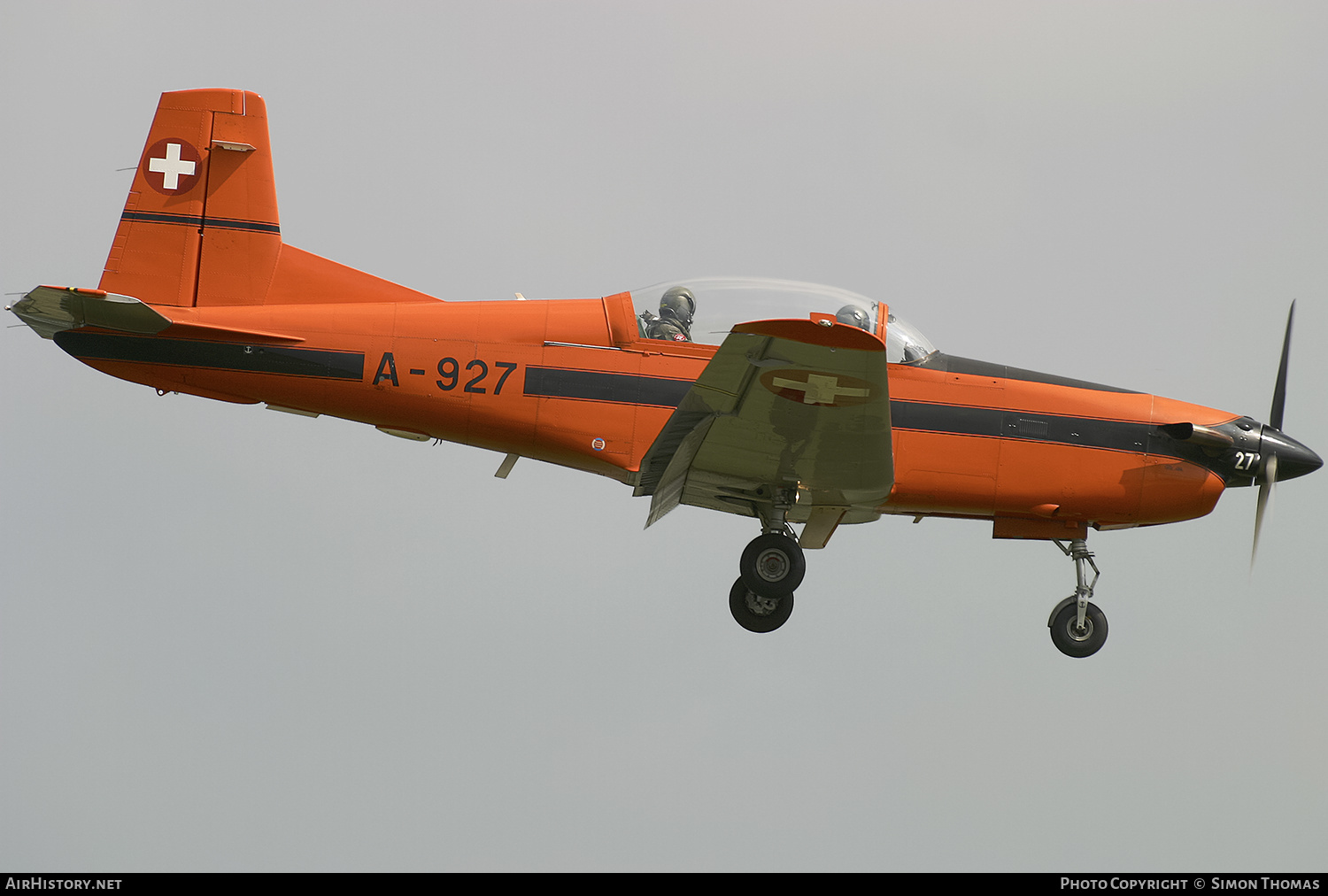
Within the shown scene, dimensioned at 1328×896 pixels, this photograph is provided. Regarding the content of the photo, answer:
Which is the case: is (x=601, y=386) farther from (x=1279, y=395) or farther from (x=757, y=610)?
(x=1279, y=395)

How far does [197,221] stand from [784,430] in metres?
5.43

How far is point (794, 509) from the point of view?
36.4ft

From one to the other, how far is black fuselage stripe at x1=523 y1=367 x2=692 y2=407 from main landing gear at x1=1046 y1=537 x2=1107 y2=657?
12.6ft

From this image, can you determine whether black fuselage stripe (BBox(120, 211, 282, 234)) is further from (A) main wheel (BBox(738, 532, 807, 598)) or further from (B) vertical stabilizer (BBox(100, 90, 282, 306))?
(A) main wheel (BBox(738, 532, 807, 598))

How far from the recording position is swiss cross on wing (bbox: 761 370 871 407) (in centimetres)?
879

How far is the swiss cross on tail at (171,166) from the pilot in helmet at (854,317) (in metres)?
5.66

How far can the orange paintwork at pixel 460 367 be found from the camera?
10.4m

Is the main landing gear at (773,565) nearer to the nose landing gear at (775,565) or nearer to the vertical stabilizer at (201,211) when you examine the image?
the nose landing gear at (775,565)

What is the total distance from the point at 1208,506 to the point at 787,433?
4.02 metres

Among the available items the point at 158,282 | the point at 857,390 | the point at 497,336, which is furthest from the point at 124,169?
the point at 857,390

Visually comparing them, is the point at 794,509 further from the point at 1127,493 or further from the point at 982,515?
the point at 1127,493

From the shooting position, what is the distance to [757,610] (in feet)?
35.7

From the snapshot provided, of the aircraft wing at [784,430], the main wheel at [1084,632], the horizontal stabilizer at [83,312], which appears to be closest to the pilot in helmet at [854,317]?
the aircraft wing at [784,430]

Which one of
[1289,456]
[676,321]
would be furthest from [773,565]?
[1289,456]
